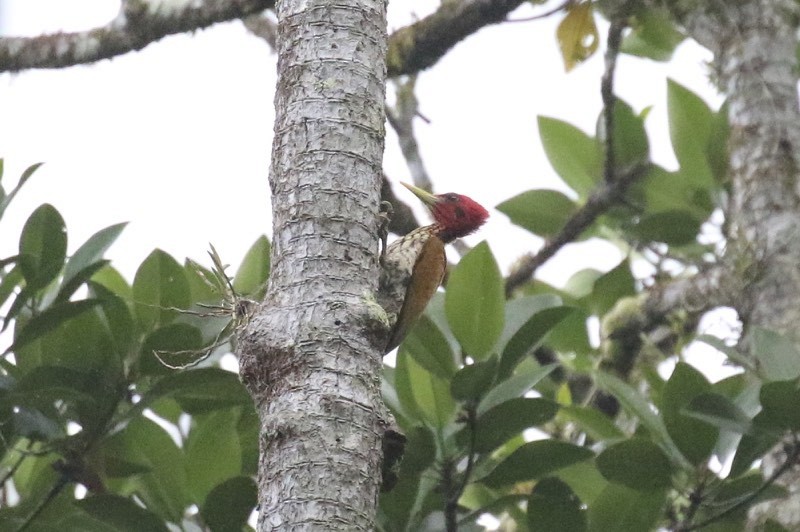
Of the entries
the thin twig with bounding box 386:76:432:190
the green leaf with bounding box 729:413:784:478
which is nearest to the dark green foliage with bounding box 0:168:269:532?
the green leaf with bounding box 729:413:784:478

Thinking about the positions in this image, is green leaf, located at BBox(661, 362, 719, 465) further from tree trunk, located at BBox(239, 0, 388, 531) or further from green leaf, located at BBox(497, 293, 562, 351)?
tree trunk, located at BBox(239, 0, 388, 531)

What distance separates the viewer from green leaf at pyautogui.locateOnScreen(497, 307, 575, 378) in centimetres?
247

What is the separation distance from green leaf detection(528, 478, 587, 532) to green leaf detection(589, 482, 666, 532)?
6 centimetres

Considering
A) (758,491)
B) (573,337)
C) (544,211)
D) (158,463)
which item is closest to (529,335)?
(758,491)

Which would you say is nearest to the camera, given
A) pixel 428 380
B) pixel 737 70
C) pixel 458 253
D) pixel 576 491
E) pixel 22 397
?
pixel 22 397

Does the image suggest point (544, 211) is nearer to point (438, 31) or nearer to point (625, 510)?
point (438, 31)

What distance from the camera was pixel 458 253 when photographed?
4316 millimetres

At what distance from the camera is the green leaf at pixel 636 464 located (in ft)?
8.10

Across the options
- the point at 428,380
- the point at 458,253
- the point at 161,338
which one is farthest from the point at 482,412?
the point at 458,253

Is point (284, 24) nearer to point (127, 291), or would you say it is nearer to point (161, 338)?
point (161, 338)

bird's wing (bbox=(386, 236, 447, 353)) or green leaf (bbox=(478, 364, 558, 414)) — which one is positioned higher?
bird's wing (bbox=(386, 236, 447, 353))

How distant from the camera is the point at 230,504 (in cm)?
248

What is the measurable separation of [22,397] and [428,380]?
0.89 metres

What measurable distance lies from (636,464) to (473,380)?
1.33 ft
